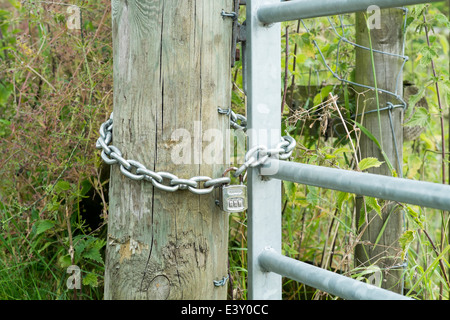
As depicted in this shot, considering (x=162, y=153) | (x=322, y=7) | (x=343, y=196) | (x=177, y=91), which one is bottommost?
(x=343, y=196)

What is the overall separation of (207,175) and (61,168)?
1233 mm

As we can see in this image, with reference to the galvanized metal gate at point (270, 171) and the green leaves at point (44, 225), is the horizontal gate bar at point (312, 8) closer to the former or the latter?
the galvanized metal gate at point (270, 171)

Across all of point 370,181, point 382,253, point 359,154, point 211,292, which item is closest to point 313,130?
point 359,154

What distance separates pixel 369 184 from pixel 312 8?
476mm

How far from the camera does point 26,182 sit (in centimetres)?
270

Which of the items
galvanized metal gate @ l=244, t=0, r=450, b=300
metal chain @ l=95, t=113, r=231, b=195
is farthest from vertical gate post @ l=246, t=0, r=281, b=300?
metal chain @ l=95, t=113, r=231, b=195

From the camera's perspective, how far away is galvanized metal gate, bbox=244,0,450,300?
133 cm

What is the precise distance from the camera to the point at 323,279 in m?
1.34

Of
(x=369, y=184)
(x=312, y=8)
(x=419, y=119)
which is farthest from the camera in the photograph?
(x=419, y=119)

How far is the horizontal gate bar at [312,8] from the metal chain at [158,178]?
487 millimetres

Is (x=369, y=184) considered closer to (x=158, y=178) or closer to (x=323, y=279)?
(x=323, y=279)

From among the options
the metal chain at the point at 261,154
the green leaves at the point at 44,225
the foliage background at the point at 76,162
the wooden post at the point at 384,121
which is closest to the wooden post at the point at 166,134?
the metal chain at the point at 261,154

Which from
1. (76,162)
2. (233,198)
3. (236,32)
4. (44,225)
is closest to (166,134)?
(233,198)
